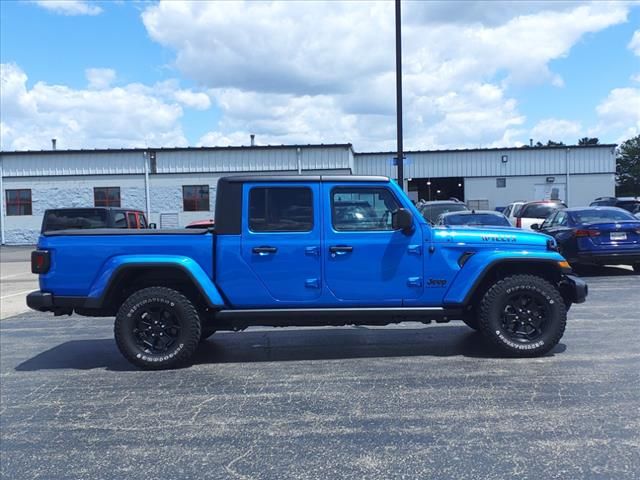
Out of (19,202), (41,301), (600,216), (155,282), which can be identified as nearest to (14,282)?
(41,301)

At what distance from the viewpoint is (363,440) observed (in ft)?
13.5

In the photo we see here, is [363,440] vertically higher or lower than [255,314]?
lower

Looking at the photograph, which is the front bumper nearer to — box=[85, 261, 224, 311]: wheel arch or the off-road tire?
box=[85, 261, 224, 311]: wheel arch

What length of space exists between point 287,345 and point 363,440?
311 centimetres

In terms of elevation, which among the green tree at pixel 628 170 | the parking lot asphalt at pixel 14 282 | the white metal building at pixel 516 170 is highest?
the green tree at pixel 628 170

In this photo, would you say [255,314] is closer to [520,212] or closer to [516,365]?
[516,365]

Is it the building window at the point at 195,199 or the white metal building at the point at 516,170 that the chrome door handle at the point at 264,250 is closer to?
the building window at the point at 195,199

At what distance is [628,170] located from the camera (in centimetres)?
9588

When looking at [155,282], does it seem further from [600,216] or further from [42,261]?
[600,216]

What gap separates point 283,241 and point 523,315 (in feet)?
8.51

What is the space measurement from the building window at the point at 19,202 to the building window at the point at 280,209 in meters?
32.6

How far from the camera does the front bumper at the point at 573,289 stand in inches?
246

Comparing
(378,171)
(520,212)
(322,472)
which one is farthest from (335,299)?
(378,171)

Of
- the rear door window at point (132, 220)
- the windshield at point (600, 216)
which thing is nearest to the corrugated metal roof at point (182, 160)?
the rear door window at point (132, 220)
